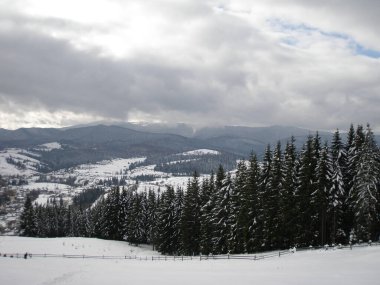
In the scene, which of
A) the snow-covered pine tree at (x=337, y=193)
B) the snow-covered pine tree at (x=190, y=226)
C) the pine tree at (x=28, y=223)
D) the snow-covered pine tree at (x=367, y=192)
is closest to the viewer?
the snow-covered pine tree at (x=367, y=192)

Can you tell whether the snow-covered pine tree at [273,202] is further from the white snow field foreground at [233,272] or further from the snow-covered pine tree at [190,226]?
the snow-covered pine tree at [190,226]

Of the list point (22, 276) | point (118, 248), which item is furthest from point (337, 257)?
point (118, 248)

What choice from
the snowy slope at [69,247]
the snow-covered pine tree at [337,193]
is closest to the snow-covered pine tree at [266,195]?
the snow-covered pine tree at [337,193]

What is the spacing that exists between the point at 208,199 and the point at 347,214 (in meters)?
25.6

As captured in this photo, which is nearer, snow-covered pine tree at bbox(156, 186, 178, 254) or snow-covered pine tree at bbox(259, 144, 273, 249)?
snow-covered pine tree at bbox(259, 144, 273, 249)

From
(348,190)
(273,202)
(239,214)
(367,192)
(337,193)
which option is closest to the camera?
(367,192)

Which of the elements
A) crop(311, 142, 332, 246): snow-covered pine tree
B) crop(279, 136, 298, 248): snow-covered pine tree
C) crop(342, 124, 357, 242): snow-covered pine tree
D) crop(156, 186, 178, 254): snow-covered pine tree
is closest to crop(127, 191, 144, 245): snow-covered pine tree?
crop(156, 186, 178, 254): snow-covered pine tree

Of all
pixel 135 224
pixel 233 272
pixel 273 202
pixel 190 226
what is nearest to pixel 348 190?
pixel 273 202

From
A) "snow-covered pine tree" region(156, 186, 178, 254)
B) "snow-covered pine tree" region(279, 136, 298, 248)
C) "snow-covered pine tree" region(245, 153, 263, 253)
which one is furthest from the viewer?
"snow-covered pine tree" region(156, 186, 178, 254)

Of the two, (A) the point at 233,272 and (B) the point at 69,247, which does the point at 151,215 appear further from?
(A) the point at 233,272

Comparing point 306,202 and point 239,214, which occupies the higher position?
point 306,202

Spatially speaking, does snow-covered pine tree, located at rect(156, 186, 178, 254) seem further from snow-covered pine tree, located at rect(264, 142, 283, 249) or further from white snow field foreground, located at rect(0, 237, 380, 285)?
white snow field foreground, located at rect(0, 237, 380, 285)

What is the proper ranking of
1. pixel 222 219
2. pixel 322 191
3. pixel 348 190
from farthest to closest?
pixel 222 219 < pixel 348 190 < pixel 322 191

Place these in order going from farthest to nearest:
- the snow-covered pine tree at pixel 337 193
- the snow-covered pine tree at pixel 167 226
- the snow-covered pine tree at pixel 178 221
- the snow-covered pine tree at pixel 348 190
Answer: the snow-covered pine tree at pixel 167 226
the snow-covered pine tree at pixel 178 221
the snow-covered pine tree at pixel 348 190
the snow-covered pine tree at pixel 337 193
